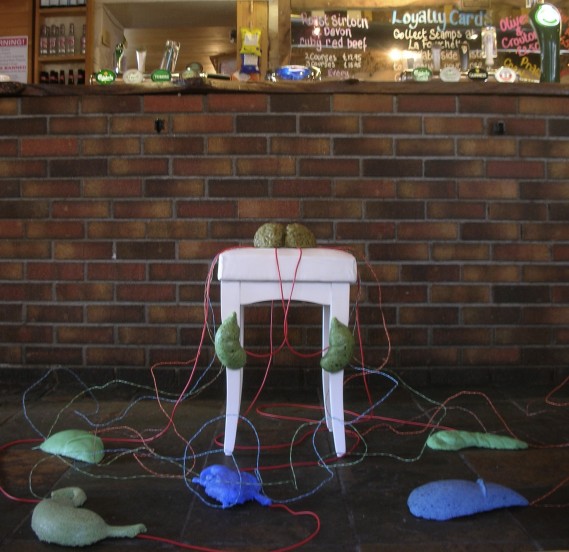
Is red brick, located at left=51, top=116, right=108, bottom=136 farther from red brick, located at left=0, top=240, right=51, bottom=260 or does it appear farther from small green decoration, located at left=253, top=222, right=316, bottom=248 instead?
small green decoration, located at left=253, top=222, right=316, bottom=248

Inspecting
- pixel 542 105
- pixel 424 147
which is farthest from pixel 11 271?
pixel 542 105

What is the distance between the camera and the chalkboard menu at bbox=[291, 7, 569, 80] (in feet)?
13.9

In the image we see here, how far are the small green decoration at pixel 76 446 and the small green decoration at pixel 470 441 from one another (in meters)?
0.87

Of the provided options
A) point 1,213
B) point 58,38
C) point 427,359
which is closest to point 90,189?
point 1,213

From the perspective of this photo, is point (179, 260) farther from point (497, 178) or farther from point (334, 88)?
point (497, 178)

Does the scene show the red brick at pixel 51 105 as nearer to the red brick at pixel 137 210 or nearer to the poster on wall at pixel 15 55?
the red brick at pixel 137 210

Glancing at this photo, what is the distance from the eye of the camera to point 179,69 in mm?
5289

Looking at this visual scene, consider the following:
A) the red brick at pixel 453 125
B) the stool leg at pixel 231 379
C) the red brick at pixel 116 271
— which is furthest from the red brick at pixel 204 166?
the stool leg at pixel 231 379

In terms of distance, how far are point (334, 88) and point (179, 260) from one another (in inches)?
33.2

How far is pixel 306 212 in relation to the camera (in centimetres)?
249

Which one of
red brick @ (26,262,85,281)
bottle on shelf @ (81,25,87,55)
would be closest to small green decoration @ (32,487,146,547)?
red brick @ (26,262,85,281)

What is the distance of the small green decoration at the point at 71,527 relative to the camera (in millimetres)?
1248

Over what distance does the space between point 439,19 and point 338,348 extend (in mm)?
3254

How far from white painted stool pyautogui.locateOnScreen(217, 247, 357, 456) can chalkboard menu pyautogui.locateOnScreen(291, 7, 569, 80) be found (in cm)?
278
